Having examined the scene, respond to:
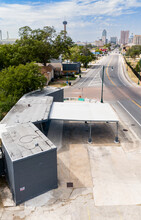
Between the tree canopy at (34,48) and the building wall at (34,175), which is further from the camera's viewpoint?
the tree canopy at (34,48)

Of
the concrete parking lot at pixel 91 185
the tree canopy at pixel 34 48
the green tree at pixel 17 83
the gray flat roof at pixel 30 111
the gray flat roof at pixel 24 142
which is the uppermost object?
the tree canopy at pixel 34 48

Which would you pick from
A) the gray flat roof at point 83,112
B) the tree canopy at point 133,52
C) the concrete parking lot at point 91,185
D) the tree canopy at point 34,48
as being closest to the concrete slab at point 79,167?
the concrete parking lot at point 91,185

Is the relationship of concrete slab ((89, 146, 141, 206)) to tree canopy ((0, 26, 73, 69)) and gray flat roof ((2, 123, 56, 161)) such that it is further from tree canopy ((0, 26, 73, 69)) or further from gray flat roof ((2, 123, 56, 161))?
tree canopy ((0, 26, 73, 69))

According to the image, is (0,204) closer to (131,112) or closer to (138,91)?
(131,112)

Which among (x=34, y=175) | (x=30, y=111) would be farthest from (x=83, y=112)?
(x=34, y=175)

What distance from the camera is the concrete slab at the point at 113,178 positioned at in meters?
14.6

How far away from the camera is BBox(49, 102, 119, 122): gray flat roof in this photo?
2236 cm

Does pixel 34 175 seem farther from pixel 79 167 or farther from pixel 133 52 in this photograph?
pixel 133 52

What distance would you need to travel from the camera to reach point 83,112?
24250mm

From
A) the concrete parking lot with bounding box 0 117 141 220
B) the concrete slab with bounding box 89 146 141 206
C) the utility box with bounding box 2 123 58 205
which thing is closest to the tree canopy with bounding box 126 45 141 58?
the concrete parking lot with bounding box 0 117 141 220

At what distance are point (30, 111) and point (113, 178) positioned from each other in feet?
39.1

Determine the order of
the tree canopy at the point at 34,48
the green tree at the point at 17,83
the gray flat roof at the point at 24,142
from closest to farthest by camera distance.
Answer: the gray flat roof at the point at 24,142
the green tree at the point at 17,83
the tree canopy at the point at 34,48

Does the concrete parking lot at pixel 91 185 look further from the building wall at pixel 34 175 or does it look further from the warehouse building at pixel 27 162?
the warehouse building at pixel 27 162

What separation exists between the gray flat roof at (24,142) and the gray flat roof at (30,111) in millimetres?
2339
